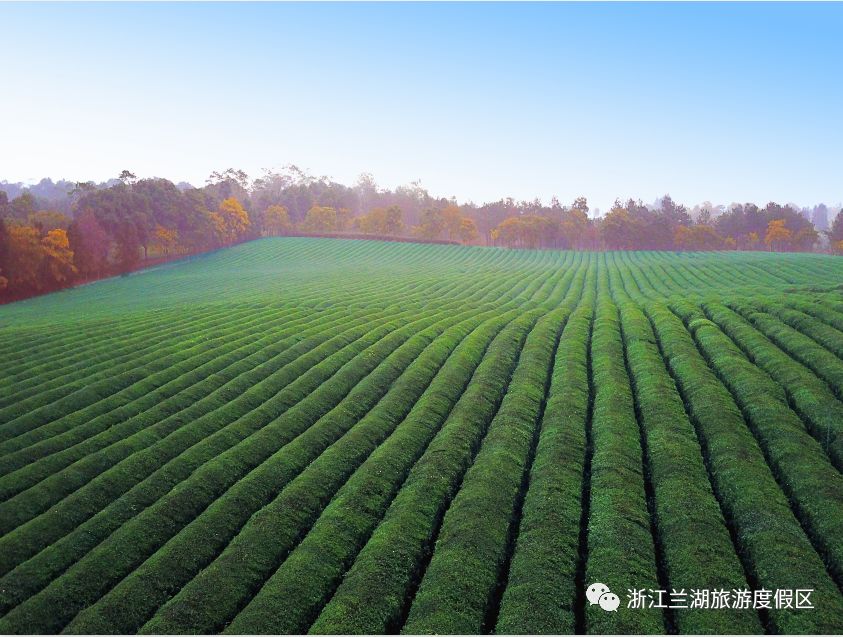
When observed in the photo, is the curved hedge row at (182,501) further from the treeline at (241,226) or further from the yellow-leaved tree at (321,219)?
the yellow-leaved tree at (321,219)

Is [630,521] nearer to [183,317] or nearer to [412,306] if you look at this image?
[412,306]

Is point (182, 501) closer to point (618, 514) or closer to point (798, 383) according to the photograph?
point (618, 514)

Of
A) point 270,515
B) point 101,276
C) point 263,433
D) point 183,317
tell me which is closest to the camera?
point 270,515

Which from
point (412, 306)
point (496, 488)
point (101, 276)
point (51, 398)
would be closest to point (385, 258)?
point (101, 276)

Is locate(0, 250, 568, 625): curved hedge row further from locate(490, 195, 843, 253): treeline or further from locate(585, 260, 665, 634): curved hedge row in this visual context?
locate(490, 195, 843, 253): treeline

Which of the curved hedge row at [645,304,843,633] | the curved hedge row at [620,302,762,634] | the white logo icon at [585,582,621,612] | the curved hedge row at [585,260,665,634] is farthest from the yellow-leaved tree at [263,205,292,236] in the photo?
the white logo icon at [585,582,621,612]
